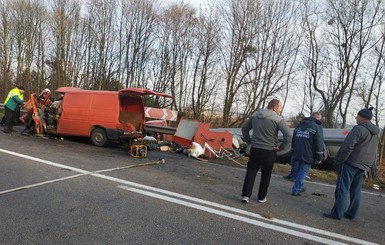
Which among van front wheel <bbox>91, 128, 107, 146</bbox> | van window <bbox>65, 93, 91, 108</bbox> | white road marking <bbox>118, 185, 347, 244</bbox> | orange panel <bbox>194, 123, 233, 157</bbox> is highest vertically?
van window <bbox>65, 93, 91, 108</bbox>

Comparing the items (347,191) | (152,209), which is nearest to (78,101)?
(152,209)

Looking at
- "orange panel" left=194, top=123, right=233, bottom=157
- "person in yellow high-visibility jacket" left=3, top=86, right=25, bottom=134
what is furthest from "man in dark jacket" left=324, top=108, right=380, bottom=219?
"person in yellow high-visibility jacket" left=3, top=86, right=25, bottom=134

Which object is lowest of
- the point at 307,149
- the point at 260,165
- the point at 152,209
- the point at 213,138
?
the point at 152,209

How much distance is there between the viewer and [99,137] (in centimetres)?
1096

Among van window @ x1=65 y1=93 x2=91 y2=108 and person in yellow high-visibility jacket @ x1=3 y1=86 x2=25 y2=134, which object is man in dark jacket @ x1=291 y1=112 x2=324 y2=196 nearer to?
van window @ x1=65 y1=93 x2=91 y2=108

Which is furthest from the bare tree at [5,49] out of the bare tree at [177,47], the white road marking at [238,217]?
the white road marking at [238,217]

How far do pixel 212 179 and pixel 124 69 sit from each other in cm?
2535

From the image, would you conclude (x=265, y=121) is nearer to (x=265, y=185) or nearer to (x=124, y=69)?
(x=265, y=185)

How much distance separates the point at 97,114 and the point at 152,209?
676cm

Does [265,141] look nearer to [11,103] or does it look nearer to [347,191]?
[347,191]

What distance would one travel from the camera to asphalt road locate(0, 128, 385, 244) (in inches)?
153

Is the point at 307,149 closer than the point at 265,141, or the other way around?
the point at 265,141

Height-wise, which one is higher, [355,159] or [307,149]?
[355,159]

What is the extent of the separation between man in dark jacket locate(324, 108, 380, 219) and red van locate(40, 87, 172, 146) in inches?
264
